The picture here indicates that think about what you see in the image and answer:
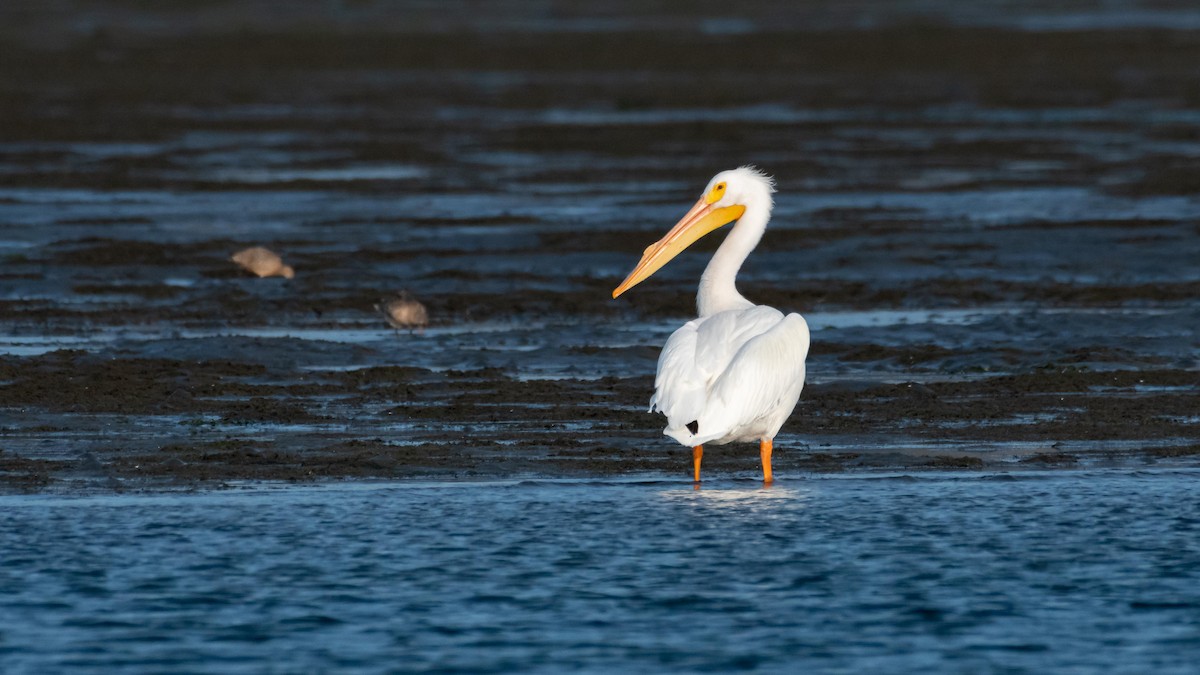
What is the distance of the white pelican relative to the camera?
8.68 metres

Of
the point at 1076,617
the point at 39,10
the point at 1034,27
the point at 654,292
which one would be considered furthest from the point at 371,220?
the point at 39,10

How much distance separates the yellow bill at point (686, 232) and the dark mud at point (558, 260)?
0.81 metres

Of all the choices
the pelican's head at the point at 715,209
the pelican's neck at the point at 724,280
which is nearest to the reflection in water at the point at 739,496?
the pelican's neck at the point at 724,280

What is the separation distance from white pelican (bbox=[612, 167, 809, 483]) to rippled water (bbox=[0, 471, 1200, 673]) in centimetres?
31

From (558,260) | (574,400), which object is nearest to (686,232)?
(574,400)

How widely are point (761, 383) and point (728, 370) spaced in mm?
166

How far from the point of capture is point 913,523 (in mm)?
8023

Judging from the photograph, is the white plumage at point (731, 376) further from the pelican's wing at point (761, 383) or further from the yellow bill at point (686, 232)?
the yellow bill at point (686, 232)

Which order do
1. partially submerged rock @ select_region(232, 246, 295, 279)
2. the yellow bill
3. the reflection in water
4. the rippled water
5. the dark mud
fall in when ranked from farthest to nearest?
partially submerged rock @ select_region(232, 246, 295, 279) → the yellow bill → the dark mud → the reflection in water → the rippled water

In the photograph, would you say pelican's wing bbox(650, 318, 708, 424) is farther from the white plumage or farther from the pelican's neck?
the pelican's neck

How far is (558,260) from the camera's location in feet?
57.5

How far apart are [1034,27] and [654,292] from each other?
35.9 metres

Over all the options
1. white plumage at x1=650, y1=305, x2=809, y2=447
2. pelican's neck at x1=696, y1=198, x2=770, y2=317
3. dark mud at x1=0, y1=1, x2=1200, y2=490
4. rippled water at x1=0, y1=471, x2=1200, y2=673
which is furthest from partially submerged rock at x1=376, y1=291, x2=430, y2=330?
rippled water at x1=0, y1=471, x2=1200, y2=673

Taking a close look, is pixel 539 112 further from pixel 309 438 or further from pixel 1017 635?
pixel 1017 635
